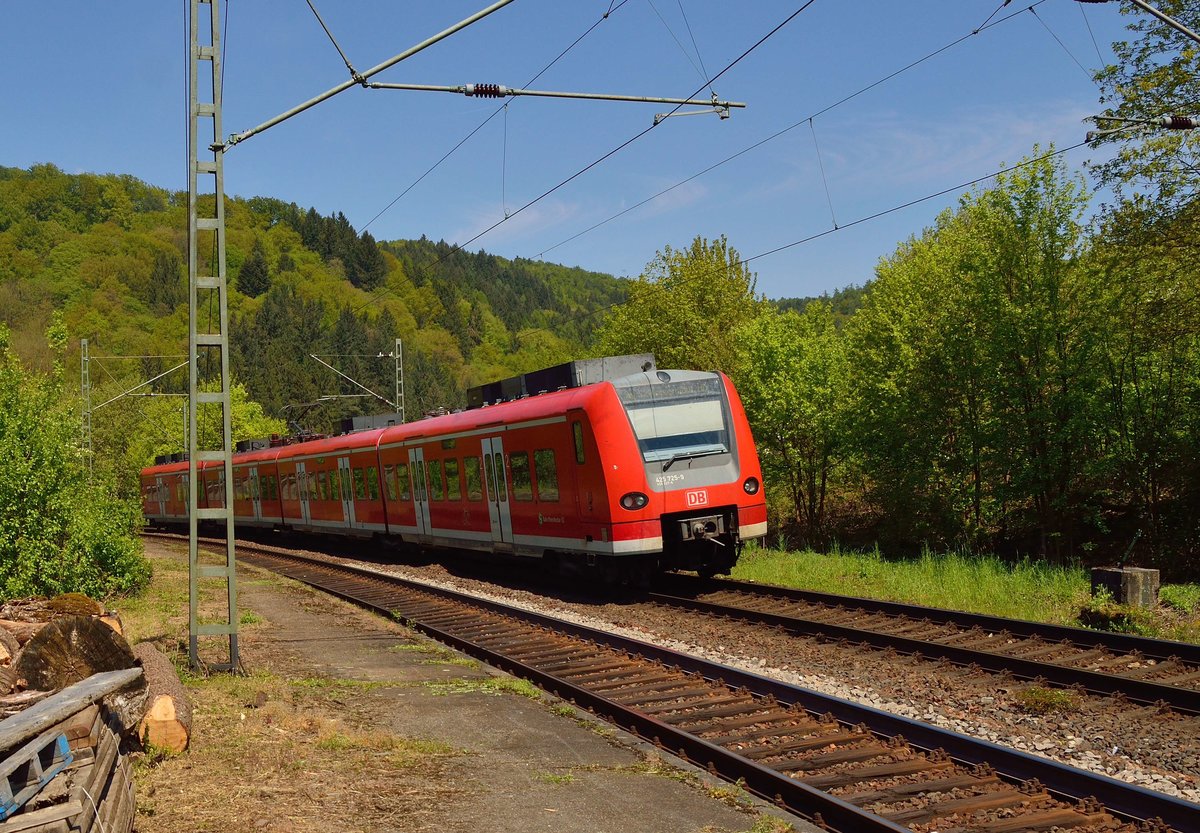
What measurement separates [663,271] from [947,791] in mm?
44122

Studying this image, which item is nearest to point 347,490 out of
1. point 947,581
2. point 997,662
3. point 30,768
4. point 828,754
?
point 947,581

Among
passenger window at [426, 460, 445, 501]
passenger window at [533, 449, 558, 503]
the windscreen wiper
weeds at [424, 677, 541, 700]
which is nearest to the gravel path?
weeds at [424, 677, 541, 700]

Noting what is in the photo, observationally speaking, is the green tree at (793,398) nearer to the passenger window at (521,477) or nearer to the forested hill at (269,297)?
the passenger window at (521,477)

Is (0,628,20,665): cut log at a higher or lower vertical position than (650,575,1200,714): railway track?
higher

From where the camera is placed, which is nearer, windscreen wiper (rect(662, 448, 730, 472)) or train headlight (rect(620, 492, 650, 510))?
train headlight (rect(620, 492, 650, 510))

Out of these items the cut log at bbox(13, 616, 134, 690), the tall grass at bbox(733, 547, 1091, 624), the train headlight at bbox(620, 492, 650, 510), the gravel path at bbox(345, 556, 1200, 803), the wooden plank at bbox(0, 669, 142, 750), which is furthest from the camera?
the train headlight at bbox(620, 492, 650, 510)

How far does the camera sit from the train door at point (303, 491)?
32.2 m

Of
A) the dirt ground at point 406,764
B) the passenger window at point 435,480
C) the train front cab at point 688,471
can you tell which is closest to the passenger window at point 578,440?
the train front cab at point 688,471

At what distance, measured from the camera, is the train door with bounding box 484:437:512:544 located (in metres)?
18.4

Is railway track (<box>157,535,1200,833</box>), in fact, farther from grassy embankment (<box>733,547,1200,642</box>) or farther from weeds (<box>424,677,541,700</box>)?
grassy embankment (<box>733,547,1200,642</box>)

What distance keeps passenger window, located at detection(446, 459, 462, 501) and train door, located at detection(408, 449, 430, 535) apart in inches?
57.3

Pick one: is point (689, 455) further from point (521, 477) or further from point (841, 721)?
point (841, 721)

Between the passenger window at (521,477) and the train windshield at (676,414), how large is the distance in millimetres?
2775

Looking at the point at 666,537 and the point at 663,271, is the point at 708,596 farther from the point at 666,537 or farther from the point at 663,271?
the point at 663,271
